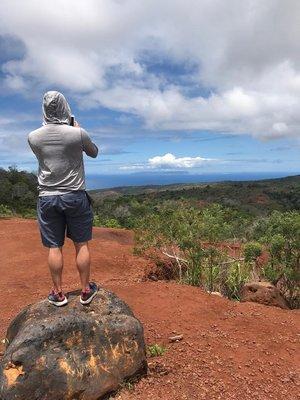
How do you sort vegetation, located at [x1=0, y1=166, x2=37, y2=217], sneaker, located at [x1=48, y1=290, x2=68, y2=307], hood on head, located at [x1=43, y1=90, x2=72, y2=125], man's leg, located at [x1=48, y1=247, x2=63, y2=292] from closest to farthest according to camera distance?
1. hood on head, located at [x1=43, y1=90, x2=72, y2=125]
2. man's leg, located at [x1=48, y1=247, x2=63, y2=292]
3. sneaker, located at [x1=48, y1=290, x2=68, y2=307]
4. vegetation, located at [x1=0, y1=166, x2=37, y2=217]

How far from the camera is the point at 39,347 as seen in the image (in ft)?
16.4

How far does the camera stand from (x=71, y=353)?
5.06 m

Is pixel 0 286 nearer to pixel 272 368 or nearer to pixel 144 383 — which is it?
pixel 144 383

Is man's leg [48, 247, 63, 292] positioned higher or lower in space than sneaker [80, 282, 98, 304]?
higher

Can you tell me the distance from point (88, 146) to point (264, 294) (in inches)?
186

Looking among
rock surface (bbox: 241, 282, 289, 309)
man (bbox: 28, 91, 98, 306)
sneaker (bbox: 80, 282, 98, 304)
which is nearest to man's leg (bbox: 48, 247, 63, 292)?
man (bbox: 28, 91, 98, 306)

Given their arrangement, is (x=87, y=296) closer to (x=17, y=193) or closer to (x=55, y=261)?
(x=55, y=261)

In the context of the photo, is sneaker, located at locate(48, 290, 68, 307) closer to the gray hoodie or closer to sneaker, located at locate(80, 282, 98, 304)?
sneaker, located at locate(80, 282, 98, 304)

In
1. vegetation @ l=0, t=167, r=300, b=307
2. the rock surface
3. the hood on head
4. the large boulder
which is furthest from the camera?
vegetation @ l=0, t=167, r=300, b=307

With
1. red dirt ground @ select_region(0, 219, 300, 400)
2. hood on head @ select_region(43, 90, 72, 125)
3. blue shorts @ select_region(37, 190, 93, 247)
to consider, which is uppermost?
hood on head @ select_region(43, 90, 72, 125)

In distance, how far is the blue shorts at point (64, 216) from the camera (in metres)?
5.18

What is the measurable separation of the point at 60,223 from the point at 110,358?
163 centimetres

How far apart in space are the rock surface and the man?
4.12m

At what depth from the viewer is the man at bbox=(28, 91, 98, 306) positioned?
5.16 meters
